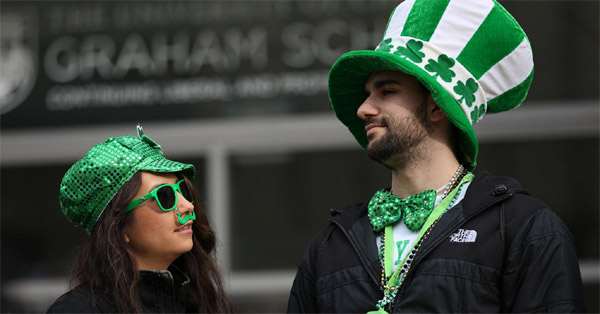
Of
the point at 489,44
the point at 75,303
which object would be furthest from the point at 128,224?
the point at 489,44

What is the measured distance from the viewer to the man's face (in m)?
2.97

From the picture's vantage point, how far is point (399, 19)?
3.12 metres

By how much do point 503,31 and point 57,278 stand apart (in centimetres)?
460

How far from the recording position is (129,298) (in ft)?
10.1

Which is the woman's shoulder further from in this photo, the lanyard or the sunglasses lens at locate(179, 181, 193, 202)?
the lanyard

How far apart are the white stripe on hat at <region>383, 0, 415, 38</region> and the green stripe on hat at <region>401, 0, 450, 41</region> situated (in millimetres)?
28

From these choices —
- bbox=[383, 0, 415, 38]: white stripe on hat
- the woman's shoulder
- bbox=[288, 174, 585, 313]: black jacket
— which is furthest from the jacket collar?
bbox=[383, 0, 415, 38]: white stripe on hat

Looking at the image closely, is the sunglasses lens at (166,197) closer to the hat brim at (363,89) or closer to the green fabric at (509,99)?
the hat brim at (363,89)

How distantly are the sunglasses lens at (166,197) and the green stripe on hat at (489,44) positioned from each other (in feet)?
4.08

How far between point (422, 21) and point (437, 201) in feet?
Answer: 2.21

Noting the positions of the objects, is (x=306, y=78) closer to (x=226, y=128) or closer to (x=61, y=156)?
(x=226, y=128)

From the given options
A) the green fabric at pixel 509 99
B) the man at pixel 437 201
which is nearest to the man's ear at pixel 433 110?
the man at pixel 437 201

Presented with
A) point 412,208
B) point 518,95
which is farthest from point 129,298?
point 518,95

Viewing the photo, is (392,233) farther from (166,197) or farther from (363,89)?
(166,197)
